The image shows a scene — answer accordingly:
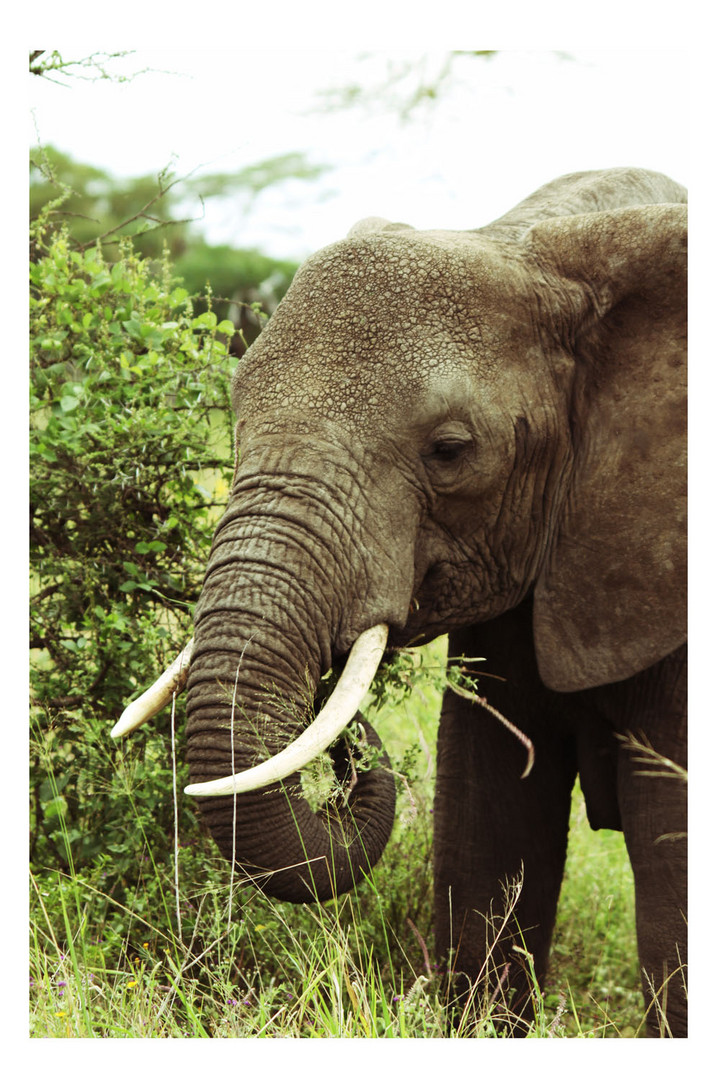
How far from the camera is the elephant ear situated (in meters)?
3.04

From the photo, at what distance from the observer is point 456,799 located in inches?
149

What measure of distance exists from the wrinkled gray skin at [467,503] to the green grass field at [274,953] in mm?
305

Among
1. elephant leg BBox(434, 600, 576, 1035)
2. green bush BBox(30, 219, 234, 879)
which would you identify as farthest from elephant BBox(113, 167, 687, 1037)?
green bush BBox(30, 219, 234, 879)

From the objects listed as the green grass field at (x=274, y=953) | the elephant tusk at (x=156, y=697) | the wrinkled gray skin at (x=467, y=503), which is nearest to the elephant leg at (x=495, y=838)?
the green grass field at (x=274, y=953)

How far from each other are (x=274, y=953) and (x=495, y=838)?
2.51ft

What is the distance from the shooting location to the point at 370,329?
288 centimetres

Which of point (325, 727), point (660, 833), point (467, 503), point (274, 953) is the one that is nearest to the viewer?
point (325, 727)

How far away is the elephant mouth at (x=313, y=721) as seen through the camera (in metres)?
2.47

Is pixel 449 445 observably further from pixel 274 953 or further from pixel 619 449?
pixel 274 953

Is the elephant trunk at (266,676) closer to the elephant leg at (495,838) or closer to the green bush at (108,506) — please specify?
the elephant leg at (495,838)

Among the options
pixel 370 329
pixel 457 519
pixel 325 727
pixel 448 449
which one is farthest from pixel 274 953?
pixel 370 329
